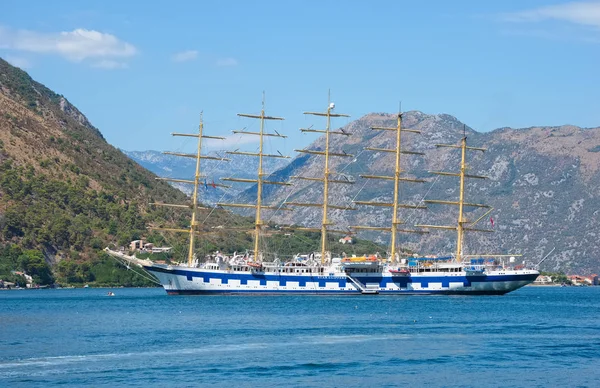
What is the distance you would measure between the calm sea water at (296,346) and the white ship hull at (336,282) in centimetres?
2178

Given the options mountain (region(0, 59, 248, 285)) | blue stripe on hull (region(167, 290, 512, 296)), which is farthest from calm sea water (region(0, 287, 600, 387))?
mountain (region(0, 59, 248, 285))

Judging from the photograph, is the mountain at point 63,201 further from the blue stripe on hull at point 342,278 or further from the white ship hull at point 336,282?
the blue stripe on hull at point 342,278

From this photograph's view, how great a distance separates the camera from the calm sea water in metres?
43.0

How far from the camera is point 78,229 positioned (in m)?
141

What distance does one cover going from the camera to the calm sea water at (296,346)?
1692 inches

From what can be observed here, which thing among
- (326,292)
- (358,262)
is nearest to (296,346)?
(326,292)

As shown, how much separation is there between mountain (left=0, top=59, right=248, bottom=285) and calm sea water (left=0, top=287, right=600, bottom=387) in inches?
1877

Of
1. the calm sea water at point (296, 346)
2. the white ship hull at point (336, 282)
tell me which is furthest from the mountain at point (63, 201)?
the calm sea water at point (296, 346)

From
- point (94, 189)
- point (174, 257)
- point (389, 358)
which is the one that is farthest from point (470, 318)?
point (94, 189)

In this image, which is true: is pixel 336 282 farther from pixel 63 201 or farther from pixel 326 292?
pixel 63 201

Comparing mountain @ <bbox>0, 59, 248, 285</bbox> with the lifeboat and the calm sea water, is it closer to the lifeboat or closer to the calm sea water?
the lifeboat

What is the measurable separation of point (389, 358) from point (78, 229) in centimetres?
9853

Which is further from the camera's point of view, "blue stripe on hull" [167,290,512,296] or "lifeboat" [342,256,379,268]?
"lifeboat" [342,256,379,268]

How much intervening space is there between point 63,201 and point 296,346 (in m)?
101
